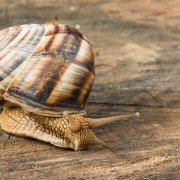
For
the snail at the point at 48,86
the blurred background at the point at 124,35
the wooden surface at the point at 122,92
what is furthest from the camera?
the blurred background at the point at 124,35

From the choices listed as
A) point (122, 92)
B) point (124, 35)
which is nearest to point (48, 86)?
point (122, 92)

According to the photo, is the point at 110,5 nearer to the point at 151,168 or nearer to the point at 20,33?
the point at 20,33

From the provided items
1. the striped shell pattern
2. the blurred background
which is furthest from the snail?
the blurred background

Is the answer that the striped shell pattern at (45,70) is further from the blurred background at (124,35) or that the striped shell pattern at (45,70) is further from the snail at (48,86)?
the blurred background at (124,35)

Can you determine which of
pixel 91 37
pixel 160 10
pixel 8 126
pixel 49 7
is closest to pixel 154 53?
pixel 91 37

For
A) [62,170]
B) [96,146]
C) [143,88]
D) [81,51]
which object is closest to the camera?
[62,170]

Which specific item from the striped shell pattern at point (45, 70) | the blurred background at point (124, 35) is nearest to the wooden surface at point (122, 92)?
the blurred background at point (124, 35)
